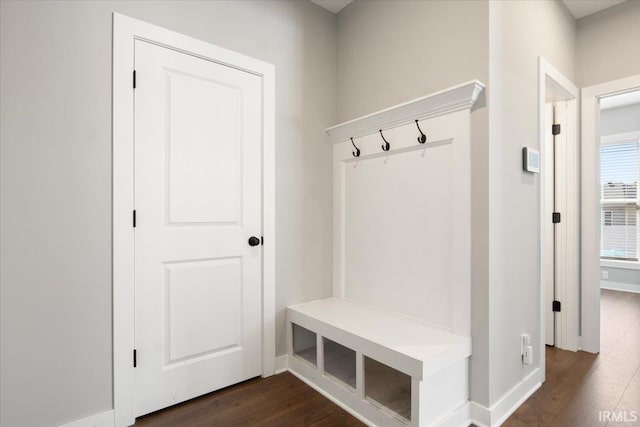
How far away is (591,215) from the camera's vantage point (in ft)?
8.52

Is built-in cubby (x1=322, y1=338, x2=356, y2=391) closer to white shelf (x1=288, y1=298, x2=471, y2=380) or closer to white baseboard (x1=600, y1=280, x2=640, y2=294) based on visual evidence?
white shelf (x1=288, y1=298, x2=471, y2=380)

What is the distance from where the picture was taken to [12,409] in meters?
1.44

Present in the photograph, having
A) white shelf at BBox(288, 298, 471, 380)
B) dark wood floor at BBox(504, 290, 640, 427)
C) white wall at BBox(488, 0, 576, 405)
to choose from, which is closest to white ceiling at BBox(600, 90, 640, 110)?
dark wood floor at BBox(504, 290, 640, 427)

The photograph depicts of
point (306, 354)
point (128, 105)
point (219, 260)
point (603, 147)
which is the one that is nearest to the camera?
point (128, 105)

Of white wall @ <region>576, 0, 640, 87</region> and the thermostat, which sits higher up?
white wall @ <region>576, 0, 640, 87</region>

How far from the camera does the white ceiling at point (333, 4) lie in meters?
2.49

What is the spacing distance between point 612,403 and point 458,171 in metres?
1.55

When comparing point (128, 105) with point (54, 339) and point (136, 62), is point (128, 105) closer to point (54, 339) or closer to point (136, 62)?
point (136, 62)

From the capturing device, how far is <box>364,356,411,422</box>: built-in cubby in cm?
171

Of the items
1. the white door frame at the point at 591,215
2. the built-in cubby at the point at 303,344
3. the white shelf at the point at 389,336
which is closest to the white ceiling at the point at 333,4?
the white door frame at the point at 591,215

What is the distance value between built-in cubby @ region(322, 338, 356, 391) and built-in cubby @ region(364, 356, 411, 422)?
9 centimetres

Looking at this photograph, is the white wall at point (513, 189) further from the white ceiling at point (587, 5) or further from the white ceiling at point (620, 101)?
the white ceiling at point (620, 101)

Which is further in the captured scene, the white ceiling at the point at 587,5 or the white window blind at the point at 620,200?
the white window blind at the point at 620,200

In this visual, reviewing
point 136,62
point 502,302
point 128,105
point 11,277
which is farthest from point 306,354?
point 136,62
